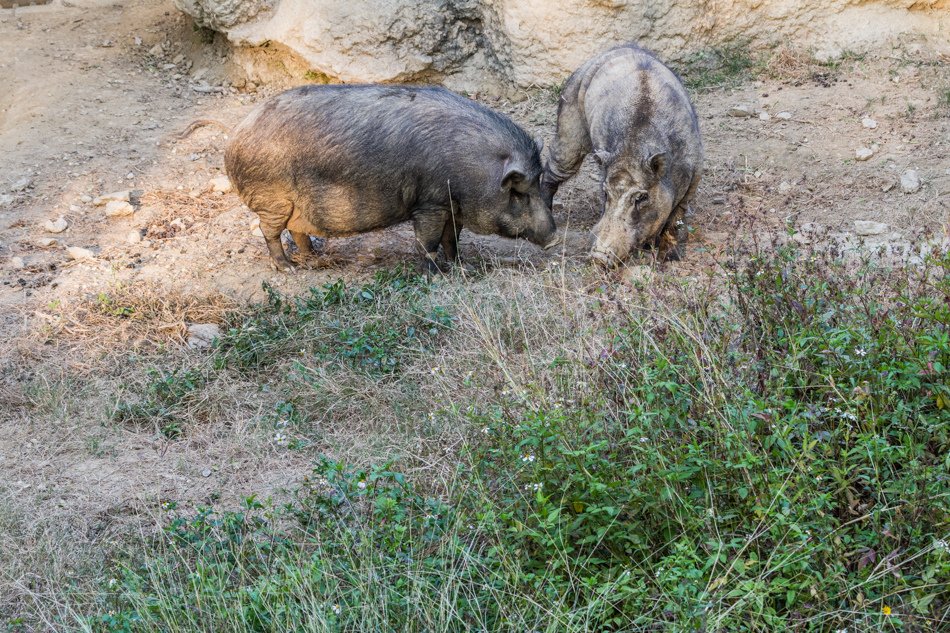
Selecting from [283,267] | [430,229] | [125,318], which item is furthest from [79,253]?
[430,229]

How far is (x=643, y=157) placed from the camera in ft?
20.7

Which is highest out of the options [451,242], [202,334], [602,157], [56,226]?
[602,157]

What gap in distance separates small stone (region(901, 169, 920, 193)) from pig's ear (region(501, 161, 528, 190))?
9.19ft

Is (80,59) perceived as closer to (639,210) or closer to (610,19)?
(610,19)

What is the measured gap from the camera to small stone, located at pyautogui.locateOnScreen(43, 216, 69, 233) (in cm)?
774

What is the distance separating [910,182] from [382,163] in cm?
378

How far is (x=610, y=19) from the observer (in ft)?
30.1

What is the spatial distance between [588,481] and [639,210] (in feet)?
10.8

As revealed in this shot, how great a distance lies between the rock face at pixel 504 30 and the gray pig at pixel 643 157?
2.44 meters

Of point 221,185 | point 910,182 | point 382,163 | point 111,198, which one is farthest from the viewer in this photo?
point 221,185

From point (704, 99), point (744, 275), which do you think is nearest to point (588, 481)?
point (744, 275)

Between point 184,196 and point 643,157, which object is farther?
point 184,196

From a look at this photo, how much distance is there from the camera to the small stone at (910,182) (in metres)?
7.12

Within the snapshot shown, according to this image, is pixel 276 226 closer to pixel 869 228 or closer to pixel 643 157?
pixel 643 157
